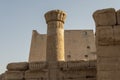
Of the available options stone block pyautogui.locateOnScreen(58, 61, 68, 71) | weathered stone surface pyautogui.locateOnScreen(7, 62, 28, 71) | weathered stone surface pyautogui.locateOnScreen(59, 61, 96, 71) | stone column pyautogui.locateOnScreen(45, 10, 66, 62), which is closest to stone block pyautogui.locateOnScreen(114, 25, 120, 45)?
weathered stone surface pyautogui.locateOnScreen(59, 61, 96, 71)

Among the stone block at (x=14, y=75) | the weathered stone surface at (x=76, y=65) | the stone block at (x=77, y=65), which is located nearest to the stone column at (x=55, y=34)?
the weathered stone surface at (x=76, y=65)

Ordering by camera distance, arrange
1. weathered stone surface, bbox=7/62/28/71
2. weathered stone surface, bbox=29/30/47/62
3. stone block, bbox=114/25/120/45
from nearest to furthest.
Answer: stone block, bbox=114/25/120/45
weathered stone surface, bbox=7/62/28/71
weathered stone surface, bbox=29/30/47/62

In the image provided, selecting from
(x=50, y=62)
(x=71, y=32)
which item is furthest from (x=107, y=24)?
(x=71, y=32)

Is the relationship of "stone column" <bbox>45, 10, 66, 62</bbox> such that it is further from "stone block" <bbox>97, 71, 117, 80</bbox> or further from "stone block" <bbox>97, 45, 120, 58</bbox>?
"stone block" <bbox>97, 71, 117, 80</bbox>

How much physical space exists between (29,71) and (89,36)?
24872 millimetres

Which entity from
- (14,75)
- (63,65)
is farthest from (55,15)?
(14,75)

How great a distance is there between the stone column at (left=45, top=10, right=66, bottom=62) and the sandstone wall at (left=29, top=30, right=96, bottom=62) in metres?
21.6

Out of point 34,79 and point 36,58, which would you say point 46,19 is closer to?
point 34,79

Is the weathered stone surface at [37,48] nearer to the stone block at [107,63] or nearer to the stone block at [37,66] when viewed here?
the stone block at [37,66]

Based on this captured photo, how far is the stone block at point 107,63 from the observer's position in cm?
696

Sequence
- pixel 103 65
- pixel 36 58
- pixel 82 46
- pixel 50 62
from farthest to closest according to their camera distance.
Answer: pixel 82 46
pixel 36 58
pixel 50 62
pixel 103 65

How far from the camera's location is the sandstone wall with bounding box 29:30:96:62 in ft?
110

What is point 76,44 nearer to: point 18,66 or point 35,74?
point 18,66

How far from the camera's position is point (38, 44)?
33.5 m
